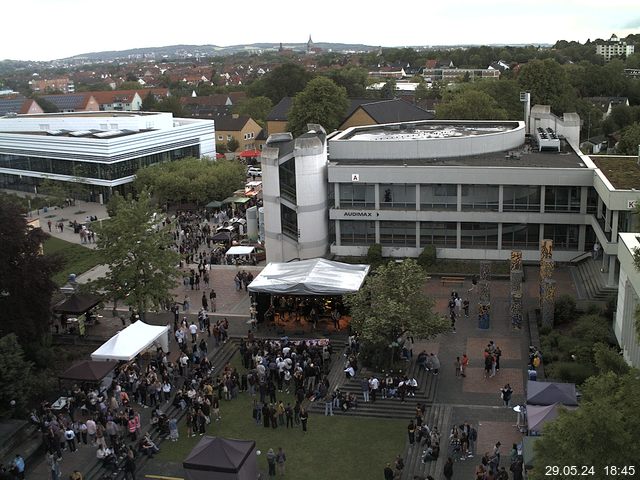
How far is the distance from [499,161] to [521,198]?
3.92m

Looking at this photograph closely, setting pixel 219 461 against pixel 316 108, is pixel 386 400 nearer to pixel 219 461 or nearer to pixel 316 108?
pixel 219 461

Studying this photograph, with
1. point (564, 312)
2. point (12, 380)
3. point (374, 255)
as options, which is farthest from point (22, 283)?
point (564, 312)

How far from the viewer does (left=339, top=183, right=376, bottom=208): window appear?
145ft

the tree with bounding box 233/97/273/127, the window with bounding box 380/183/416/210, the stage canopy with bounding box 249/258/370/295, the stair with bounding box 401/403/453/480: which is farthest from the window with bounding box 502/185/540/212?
the tree with bounding box 233/97/273/127

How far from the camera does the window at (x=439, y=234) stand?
43.9m

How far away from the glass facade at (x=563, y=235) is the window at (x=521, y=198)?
1431 millimetres

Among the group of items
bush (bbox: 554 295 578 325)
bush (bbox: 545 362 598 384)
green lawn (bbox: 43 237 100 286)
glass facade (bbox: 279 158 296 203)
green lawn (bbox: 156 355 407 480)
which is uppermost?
glass facade (bbox: 279 158 296 203)

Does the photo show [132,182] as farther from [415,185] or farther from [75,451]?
[75,451]

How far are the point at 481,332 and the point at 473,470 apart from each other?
465 inches

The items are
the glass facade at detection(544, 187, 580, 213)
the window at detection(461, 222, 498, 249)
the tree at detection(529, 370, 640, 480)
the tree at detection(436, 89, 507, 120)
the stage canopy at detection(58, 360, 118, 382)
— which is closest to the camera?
the tree at detection(529, 370, 640, 480)

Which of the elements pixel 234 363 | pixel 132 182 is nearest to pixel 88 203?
pixel 132 182

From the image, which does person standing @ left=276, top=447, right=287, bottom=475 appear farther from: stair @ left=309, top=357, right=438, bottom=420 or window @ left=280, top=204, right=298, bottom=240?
window @ left=280, top=204, right=298, bottom=240

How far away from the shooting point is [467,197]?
43188 millimetres

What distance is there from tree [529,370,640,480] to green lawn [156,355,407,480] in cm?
862
